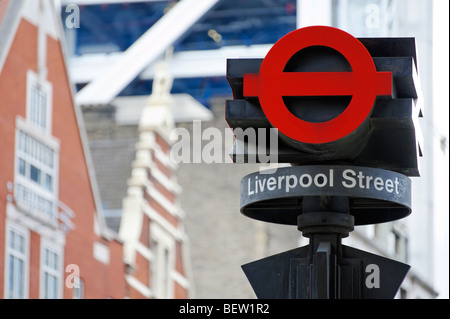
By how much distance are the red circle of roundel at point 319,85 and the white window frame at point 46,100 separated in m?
25.4

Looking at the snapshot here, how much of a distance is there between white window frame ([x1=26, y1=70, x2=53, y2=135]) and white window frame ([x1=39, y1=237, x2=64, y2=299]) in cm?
308

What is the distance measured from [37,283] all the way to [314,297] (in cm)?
2494

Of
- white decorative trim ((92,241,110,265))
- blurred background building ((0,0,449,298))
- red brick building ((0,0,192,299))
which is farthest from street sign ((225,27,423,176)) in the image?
blurred background building ((0,0,449,298))

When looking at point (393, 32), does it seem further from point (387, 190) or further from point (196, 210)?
point (387, 190)

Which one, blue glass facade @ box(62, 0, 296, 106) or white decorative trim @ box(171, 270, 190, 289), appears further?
blue glass facade @ box(62, 0, 296, 106)

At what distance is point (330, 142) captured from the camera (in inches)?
284

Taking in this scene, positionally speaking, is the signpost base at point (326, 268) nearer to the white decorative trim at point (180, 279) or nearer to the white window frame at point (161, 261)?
the white window frame at point (161, 261)

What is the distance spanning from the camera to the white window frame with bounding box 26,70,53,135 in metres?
32.3

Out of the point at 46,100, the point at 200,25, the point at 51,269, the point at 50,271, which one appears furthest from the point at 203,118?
the point at 50,271

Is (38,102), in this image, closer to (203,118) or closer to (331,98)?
(203,118)

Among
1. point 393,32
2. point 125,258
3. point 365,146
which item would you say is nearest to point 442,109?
point 393,32

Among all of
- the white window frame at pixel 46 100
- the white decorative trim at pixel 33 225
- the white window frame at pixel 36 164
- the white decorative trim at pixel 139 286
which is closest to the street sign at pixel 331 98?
the white decorative trim at pixel 33 225

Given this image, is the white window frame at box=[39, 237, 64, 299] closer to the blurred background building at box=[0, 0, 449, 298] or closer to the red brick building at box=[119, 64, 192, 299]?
the red brick building at box=[119, 64, 192, 299]

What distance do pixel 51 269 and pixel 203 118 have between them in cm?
1296
